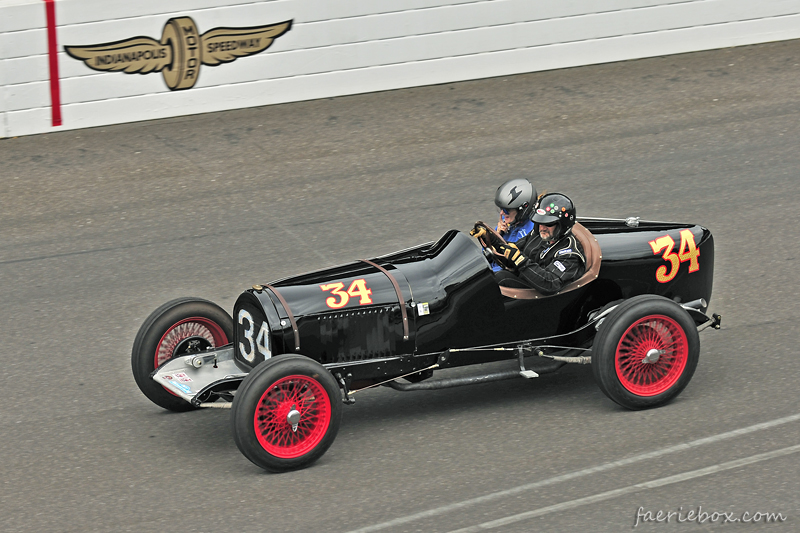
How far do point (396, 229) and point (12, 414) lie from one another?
4.10 m

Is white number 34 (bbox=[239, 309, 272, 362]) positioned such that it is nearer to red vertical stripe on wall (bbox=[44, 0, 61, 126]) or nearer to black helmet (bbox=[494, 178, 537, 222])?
black helmet (bbox=[494, 178, 537, 222])

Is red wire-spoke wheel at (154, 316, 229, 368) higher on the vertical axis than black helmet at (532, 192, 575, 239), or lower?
lower

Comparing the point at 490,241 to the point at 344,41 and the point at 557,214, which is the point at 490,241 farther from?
the point at 344,41

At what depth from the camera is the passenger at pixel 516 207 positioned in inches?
301

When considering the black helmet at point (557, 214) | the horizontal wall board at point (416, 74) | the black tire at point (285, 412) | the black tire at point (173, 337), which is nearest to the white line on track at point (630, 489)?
the black tire at point (285, 412)

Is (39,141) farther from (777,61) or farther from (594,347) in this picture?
(777,61)

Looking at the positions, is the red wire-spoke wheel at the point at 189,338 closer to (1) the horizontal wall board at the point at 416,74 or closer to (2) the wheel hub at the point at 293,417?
(2) the wheel hub at the point at 293,417

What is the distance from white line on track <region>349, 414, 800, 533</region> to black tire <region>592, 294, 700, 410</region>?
46 cm

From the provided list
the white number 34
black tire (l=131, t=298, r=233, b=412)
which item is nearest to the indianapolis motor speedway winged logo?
black tire (l=131, t=298, r=233, b=412)

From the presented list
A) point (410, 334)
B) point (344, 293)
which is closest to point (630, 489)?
point (410, 334)

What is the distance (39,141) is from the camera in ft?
41.4

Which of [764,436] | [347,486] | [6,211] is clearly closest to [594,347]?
[764,436]

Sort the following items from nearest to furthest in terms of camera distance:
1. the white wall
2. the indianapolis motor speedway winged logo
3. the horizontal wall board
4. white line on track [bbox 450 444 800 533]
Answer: white line on track [bbox 450 444 800 533] → the white wall → the indianapolis motor speedway winged logo → the horizontal wall board

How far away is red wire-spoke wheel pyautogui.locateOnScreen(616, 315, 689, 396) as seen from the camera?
7.05m
